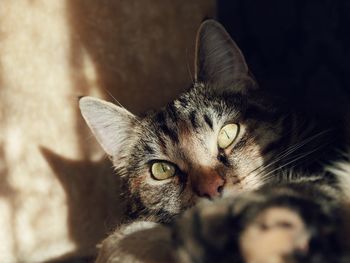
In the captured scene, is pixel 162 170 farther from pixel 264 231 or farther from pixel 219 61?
pixel 264 231

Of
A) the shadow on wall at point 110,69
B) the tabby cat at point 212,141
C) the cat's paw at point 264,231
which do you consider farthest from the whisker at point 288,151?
the shadow on wall at point 110,69

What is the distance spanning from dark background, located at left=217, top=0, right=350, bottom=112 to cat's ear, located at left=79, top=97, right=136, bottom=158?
0.50 metres

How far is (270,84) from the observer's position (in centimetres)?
171

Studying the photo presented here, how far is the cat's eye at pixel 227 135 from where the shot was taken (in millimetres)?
1166

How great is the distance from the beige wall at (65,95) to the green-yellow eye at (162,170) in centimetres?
35

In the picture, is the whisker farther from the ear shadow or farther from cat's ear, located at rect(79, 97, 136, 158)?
the ear shadow

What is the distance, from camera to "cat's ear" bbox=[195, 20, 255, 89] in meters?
1.26

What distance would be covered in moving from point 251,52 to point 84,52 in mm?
619

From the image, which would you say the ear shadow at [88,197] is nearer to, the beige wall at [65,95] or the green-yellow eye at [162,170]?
the beige wall at [65,95]

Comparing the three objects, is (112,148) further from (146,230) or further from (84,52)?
(146,230)

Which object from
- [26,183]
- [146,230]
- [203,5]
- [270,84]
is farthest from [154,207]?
[203,5]

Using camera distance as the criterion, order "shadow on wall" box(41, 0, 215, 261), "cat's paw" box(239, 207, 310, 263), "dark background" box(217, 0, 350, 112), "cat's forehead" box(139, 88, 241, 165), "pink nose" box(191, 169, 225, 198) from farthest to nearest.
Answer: "dark background" box(217, 0, 350, 112) → "shadow on wall" box(41, 0, 215, 261) → "cat's forehead" box(139, 88, 241, 165) → "pink nose" box(191, 169, 225, 198) → "cat's paw" box(239, 207, 310, 263)

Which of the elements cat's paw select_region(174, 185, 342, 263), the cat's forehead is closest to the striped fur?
the cat's forehead

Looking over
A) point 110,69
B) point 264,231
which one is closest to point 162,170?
point 110,69
